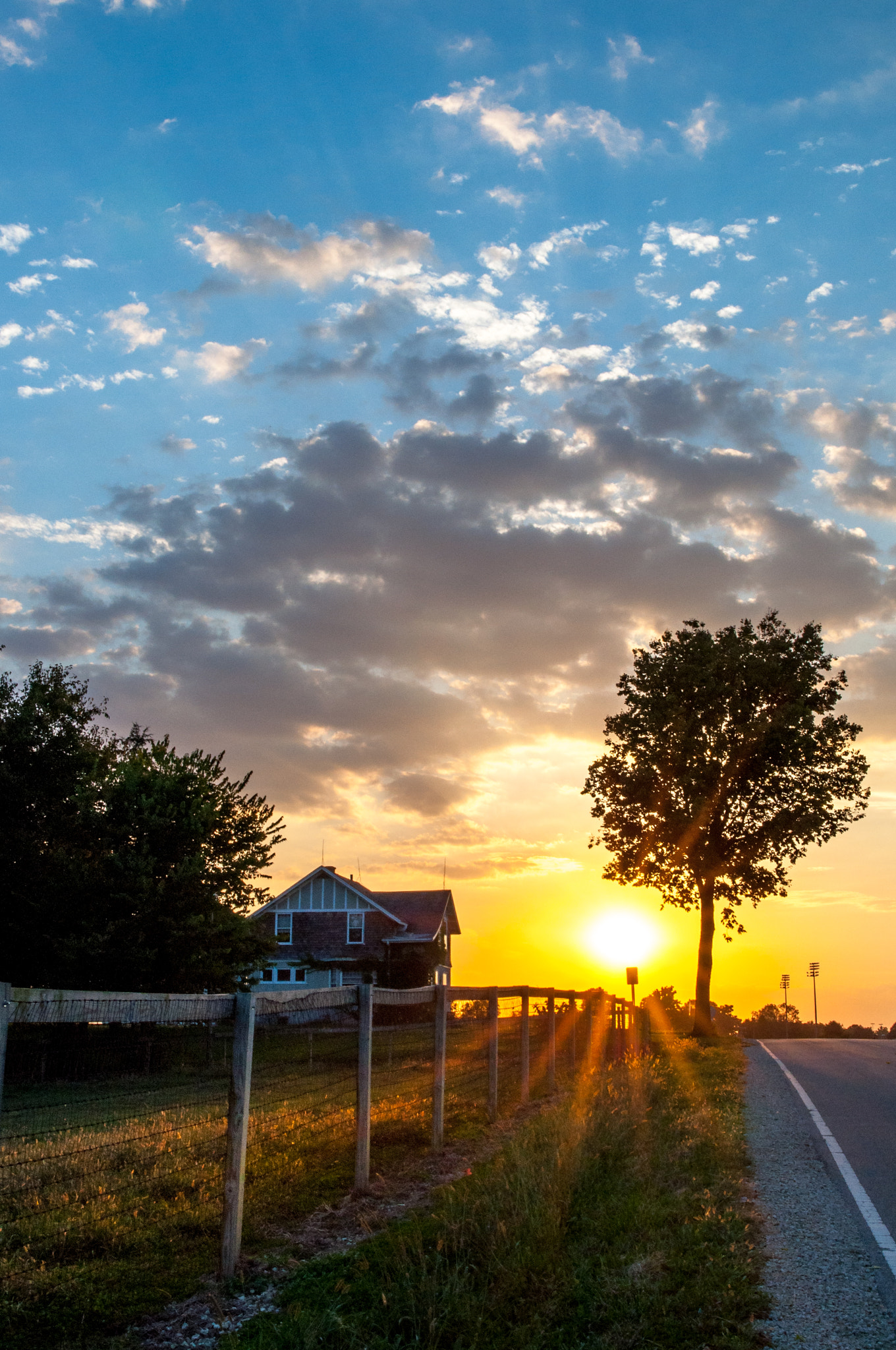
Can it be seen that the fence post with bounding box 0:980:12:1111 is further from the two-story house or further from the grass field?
the two-story house

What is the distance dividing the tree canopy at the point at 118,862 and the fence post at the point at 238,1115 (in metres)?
24.2

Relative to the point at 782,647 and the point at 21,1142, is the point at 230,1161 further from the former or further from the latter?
the point at 782,647

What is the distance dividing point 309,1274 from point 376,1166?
323cm

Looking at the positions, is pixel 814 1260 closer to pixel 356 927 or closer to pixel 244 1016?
pixel 244 1016

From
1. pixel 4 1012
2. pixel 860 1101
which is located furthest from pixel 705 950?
pixel 4 1012

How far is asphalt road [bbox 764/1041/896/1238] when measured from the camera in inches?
370

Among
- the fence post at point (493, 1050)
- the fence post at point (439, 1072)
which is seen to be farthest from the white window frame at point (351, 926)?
the fence post at point (439, 1072)

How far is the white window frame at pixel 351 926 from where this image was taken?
54.6 meters

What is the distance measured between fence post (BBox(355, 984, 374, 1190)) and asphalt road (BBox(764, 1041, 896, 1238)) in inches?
159

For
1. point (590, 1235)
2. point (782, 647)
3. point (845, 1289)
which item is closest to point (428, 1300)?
point (590, 1235)

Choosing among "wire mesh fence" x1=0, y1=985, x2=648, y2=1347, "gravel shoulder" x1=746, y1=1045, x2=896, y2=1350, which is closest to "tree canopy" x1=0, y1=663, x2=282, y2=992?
"wire mesh fence" x1=0, y1=985, x2=648, y2=1347

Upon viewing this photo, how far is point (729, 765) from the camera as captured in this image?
34.3m

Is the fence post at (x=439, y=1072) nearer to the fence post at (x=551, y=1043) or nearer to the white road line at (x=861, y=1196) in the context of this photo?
the white road line at (x=861, y=1196)

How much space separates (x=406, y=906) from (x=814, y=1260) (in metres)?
52.9
